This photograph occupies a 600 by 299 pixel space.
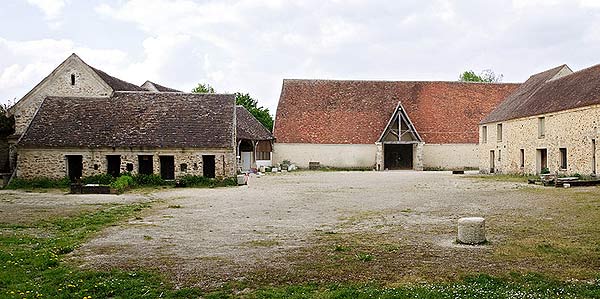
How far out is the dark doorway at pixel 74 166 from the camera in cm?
2452

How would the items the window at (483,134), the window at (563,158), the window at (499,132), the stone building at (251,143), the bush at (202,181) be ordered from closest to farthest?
the bush at (202,181) < the window at (563,158) < the window at (499,132) < the window at (483,134) < the stone building at (251,143)

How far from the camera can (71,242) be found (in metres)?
9.73

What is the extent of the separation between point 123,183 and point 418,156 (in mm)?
22312

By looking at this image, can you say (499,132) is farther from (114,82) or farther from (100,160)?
(114,82)

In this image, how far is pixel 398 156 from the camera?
3944cm

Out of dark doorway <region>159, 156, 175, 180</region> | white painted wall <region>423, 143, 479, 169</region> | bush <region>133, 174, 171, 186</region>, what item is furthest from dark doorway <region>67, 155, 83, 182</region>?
white painted wall <region>423, 143, 479, 169</region>

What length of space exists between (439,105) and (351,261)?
3433 centimetres

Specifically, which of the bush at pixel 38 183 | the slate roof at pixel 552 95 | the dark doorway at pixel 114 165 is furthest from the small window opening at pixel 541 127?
the bush at pixel 38 183

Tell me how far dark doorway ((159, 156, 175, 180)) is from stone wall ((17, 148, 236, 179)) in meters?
0.55

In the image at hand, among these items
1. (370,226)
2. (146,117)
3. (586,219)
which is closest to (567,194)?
(586,219)

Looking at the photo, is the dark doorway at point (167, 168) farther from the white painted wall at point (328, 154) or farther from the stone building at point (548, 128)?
the stone building at point (548, 128)

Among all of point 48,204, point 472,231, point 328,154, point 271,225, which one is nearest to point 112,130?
point 48,204

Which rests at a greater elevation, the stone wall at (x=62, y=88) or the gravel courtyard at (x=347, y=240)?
the stone wall at (x=62, y=88)

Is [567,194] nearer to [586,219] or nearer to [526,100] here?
[586,219]
